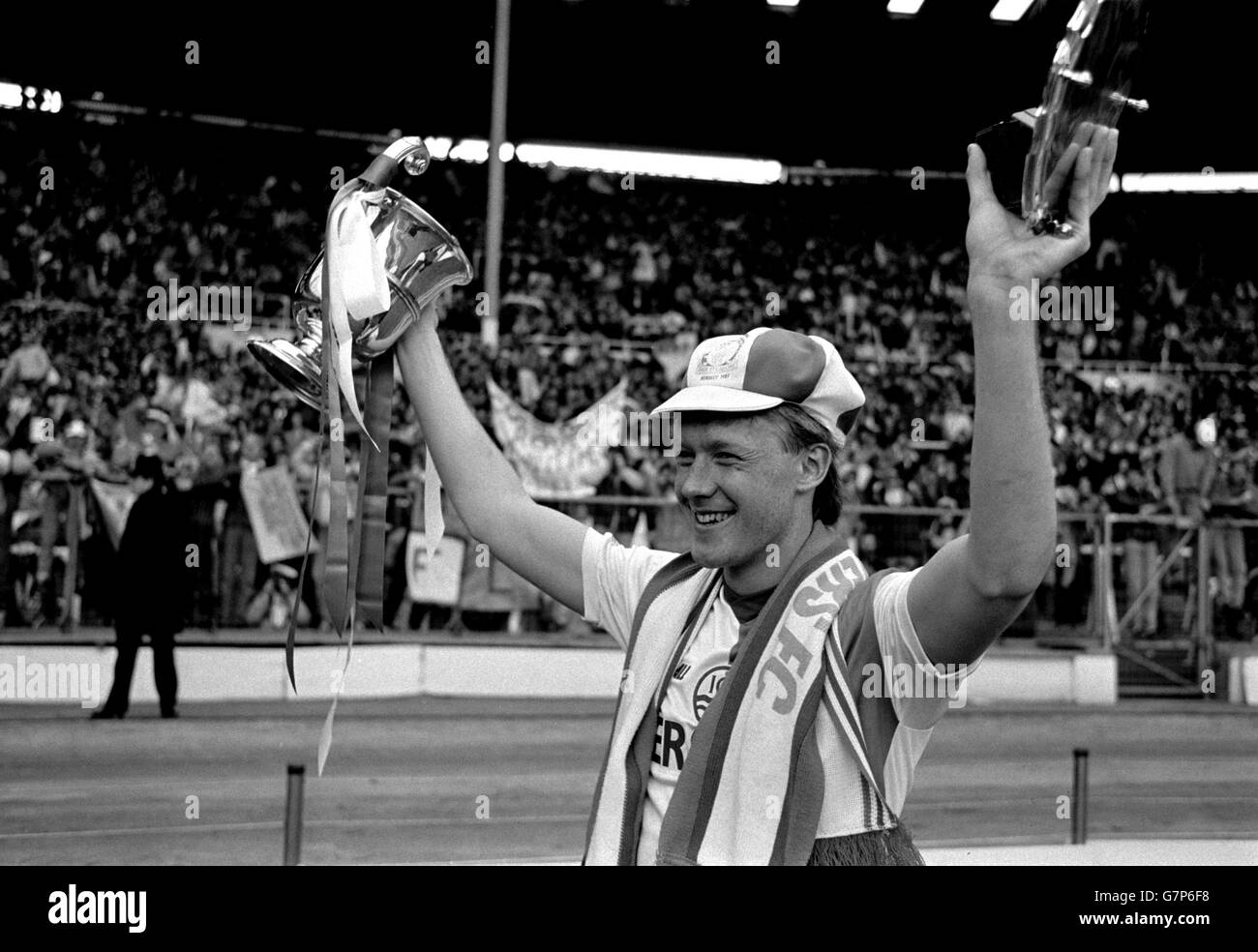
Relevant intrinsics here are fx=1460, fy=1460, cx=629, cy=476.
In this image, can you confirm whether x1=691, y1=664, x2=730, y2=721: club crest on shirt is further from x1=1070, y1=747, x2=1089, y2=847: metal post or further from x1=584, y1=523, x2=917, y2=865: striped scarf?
x1=1070, y1=747, x2=1089, y2=847: metal post

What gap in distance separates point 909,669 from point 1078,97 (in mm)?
774

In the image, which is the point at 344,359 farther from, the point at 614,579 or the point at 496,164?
the point at 496,164

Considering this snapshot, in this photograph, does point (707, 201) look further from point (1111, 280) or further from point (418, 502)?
point (418, 502)

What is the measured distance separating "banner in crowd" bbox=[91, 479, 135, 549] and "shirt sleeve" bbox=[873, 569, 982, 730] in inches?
405

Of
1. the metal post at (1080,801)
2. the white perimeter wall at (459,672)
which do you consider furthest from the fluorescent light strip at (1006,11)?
the metal post at (1080,801)

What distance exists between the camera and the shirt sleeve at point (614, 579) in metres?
2.45

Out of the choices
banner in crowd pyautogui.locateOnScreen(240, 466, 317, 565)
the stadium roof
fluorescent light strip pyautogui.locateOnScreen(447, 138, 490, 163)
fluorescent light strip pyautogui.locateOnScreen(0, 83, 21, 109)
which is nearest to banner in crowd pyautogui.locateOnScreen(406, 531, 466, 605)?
banner in crowd pyautogui.locateOnScreen(240, 466, 317, 565)

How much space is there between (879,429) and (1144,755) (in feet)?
27.0

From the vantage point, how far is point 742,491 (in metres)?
2.19

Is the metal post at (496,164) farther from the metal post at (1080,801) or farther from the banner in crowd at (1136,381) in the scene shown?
the metal post at (1080,801)

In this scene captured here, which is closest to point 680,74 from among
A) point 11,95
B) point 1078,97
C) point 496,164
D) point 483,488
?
point 496,164

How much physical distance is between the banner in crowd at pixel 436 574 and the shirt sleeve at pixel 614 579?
9.90 metres
